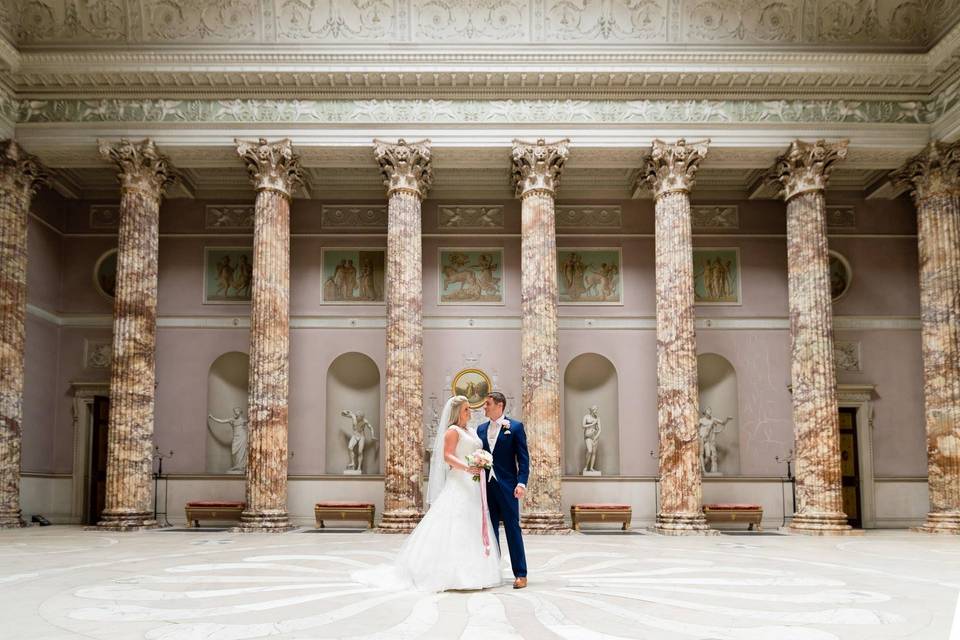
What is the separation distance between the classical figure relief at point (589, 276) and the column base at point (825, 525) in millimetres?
7704

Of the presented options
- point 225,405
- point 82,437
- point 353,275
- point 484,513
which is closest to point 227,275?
point 353,275

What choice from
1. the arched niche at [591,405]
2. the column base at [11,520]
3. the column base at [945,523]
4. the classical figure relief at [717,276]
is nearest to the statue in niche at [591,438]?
the arched niche at [591,405]

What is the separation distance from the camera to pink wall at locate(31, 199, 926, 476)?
74.9 ft

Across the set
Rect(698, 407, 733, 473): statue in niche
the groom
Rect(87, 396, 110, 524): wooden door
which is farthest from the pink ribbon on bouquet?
Rect(87, 396, 110, 524): wooden door

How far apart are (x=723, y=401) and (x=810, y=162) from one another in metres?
7.12

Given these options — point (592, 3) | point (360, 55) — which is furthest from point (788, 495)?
point (360, 55)

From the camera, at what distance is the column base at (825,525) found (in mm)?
18375

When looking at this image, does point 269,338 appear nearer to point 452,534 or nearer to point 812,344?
point 452,534

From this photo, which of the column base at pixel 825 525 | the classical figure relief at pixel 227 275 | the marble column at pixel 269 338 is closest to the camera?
the column base at pixel 825 525

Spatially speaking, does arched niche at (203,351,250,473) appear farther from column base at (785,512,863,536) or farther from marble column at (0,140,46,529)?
column base at (785,512,863,536)

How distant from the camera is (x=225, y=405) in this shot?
924 inches

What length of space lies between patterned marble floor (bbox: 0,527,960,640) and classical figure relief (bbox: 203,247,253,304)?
9934 millimetres

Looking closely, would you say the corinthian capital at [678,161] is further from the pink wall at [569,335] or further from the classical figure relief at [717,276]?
the classical figure relief at [717,276]

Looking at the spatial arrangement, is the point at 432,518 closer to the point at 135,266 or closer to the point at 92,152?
the point at 135,266
